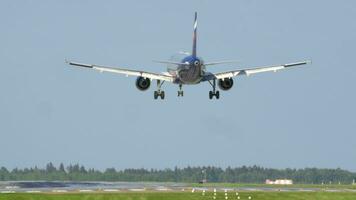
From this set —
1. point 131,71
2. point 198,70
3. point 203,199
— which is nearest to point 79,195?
point 203,199

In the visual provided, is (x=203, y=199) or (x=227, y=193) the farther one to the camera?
(x=227, y=193)

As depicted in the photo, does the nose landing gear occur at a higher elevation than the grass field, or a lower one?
higher

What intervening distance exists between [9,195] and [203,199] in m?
29.7

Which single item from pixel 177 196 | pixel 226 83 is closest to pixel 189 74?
pixel 226 83

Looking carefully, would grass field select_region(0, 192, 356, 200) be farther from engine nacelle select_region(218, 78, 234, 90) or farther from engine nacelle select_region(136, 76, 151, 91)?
engine nacelle select_region(218, 78, 234, 90)

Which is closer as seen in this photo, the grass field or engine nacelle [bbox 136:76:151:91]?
engine nacelle [bbox 136:76:151:91]

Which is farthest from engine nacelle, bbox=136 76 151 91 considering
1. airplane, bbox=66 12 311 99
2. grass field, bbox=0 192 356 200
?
grass field, bbox=0 192 356 200

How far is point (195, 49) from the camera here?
110 metres

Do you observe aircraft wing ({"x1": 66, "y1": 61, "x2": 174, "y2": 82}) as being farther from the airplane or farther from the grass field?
the grass field

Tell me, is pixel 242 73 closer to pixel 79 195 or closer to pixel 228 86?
pixel 228 86

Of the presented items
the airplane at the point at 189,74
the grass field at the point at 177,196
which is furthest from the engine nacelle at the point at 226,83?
the grass field at the point at 177,196

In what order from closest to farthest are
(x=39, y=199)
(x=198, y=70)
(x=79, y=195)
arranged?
(x=198, y=70) → (x=39, y=199) → (x=79, y=195)

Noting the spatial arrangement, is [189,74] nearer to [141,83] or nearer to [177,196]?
[141,83]

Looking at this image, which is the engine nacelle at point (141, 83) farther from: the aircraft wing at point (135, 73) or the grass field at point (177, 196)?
the grass field at point (177, 196)
